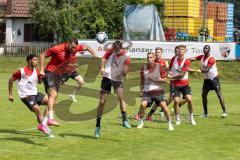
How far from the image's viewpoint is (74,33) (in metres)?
48.3

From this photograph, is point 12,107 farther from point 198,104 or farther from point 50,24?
point 50,24

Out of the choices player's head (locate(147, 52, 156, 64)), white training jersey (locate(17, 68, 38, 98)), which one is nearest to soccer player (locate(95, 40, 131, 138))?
player's head (locate(147, 52, 156, 64))

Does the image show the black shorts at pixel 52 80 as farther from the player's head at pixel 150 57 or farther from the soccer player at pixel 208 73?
the soccer player at pixel 208 73

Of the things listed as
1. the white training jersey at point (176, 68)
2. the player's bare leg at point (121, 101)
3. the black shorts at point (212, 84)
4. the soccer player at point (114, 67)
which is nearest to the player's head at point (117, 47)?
the soccer player at point (114, 67)

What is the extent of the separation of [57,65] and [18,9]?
46.0 m

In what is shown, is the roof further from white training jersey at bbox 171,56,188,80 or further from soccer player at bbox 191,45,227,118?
white training jersey at bbox 171,56,188,80

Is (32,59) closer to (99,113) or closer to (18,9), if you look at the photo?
(99,113)

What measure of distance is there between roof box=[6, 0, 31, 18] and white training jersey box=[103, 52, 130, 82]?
4538 centimetres

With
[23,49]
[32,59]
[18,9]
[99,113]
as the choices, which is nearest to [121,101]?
[99,113]

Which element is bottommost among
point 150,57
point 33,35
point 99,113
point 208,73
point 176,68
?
point 33,35

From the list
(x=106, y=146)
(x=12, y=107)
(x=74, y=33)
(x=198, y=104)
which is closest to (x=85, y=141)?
(x=106, y=146)

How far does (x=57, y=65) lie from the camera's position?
1475cm

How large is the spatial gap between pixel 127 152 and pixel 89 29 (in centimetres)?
3914

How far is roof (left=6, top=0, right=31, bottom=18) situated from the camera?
192ft
